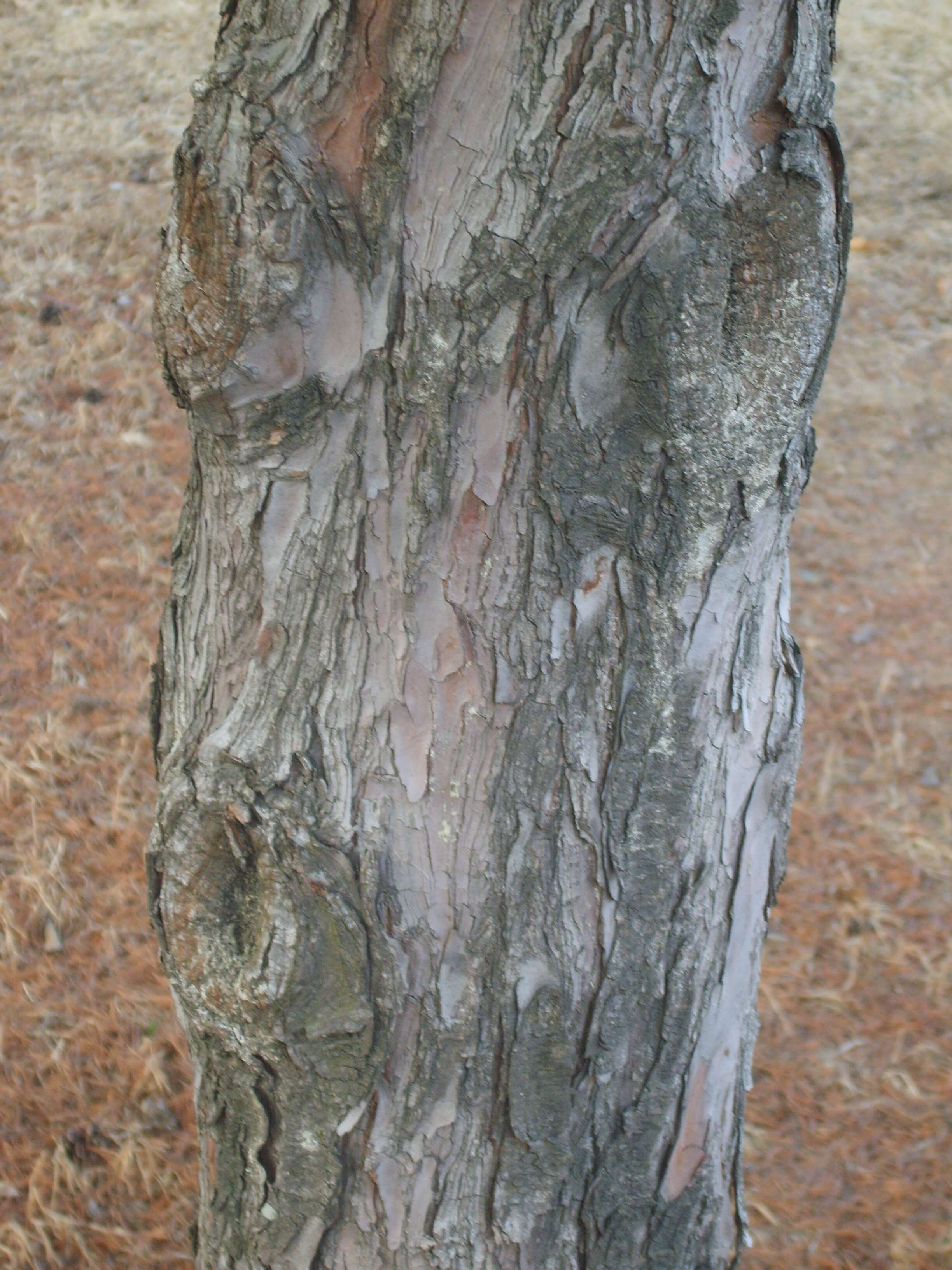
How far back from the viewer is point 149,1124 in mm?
2398

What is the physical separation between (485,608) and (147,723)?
2.24 metres

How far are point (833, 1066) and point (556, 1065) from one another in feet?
4.83

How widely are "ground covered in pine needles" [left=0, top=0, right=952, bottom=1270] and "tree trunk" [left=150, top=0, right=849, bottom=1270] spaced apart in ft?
2.78

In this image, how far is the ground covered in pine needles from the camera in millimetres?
2344

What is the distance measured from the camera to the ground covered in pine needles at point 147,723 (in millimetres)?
2344

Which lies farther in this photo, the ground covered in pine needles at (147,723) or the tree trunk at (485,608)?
the ground covered in pine needles at (147,723)

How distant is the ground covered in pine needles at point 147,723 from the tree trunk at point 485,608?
33.4 inches

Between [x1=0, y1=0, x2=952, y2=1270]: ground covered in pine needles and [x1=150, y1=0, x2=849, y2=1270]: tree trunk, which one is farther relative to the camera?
[x1=0, y1=0, x2=952, y2=1270]: ground covered in pine needles

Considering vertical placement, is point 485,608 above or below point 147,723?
above

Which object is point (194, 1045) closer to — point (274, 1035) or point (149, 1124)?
point (274, 1035)

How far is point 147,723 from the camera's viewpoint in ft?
10.8

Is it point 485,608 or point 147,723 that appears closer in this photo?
point 485,608

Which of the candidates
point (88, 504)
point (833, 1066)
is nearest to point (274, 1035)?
point (833, 1066)

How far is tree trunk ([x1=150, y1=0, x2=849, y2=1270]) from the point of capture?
45.0 inches
